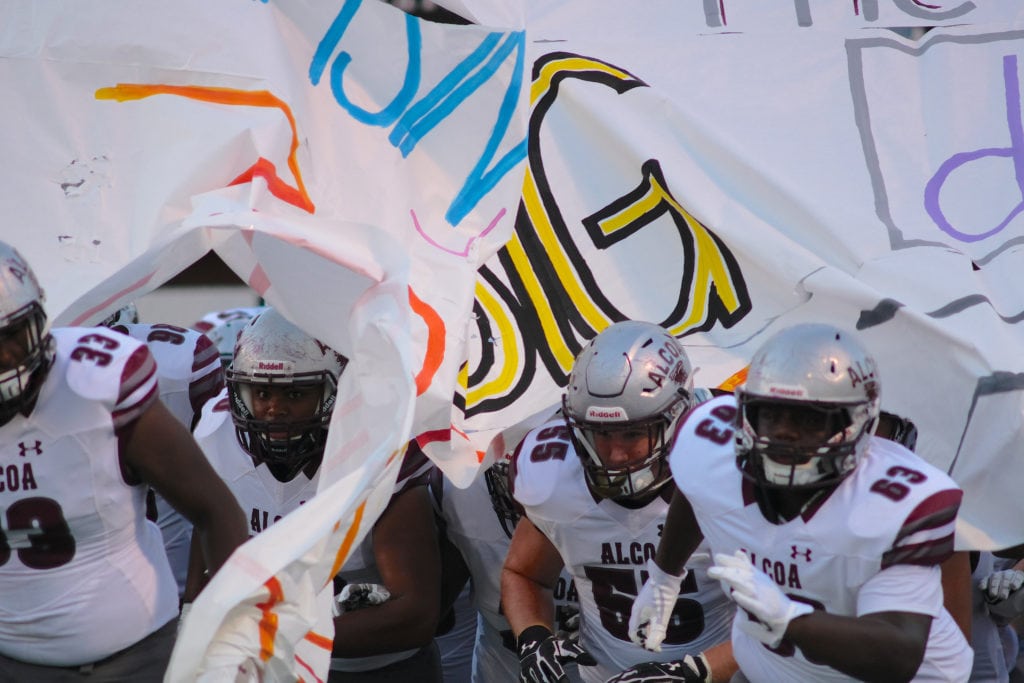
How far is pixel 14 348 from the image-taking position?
3.09 metres

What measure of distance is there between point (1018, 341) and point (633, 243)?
105 centimetres

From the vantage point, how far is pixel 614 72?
4008 mm

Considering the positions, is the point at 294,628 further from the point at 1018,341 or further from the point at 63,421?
the point at 1018,341

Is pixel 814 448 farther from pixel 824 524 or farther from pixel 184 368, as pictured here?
pixel 184 368

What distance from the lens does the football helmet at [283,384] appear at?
3.82 m

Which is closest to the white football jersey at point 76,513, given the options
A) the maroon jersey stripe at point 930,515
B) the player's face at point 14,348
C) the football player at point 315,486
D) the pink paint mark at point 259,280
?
the player's face at point 14,348

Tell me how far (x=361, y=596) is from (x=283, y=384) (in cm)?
62

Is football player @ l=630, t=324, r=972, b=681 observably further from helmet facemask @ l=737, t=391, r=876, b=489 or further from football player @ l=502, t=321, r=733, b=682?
football player @ l=502, t=321, r=733, b=682

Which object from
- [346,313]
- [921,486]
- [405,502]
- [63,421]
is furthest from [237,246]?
[921,486]

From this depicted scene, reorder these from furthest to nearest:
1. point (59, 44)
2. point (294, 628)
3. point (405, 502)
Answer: point (405, 502), point (59, 44), point (294, 628)

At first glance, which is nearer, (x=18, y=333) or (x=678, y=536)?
(x=18, y=333)

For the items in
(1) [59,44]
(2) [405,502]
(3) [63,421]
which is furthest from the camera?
(2) [405,502]

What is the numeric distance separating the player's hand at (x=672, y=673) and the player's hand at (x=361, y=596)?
674 millimetres

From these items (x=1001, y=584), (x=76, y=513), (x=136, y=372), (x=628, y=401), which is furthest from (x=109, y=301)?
(x=1001, y=584)
